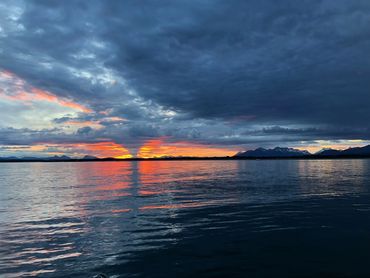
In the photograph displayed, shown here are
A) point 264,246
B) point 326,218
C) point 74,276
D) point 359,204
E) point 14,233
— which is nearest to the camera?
point 74,276

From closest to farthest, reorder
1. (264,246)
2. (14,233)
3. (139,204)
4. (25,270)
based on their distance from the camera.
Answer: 1. (25,270)
2. (264,246)
3. (14,233)
4. (139,204)

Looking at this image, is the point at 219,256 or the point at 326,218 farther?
the point at 326,218

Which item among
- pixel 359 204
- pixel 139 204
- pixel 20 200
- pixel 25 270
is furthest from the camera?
pixel 20 200

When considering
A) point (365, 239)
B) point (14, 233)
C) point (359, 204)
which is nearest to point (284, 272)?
point (365, 239)

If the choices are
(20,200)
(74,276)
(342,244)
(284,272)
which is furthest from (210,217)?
(20,200)

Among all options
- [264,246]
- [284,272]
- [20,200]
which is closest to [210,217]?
[264,246]

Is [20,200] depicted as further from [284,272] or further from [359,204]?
[359,204]

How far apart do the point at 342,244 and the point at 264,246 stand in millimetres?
5639

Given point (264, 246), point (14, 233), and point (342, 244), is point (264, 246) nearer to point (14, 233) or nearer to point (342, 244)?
point (342, 244)

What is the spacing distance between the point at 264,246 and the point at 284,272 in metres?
4.79

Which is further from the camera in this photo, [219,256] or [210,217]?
[210,217]

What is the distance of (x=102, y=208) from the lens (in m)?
38.8

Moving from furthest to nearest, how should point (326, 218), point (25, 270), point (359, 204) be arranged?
point (359, 204), point (326, 218), point (25, 270)

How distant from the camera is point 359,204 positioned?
37906 mm
